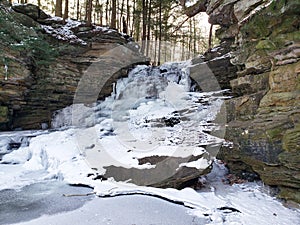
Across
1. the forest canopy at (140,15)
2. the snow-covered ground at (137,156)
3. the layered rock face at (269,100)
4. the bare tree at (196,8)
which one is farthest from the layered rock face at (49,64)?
the layered rock face at (269,100)

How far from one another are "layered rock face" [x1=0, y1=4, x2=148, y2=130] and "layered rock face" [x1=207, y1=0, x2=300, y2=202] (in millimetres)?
7190

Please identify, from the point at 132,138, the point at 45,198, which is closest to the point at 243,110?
the point at 132,138

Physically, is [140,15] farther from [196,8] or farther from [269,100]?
[269,100]

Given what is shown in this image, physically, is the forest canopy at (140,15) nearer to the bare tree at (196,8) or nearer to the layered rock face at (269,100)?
the bare tree at (196,8)

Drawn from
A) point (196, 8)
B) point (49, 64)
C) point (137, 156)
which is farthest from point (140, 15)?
point (137, 156)

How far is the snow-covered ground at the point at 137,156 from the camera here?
356 cm

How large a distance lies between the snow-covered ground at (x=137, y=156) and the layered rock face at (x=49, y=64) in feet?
2.51

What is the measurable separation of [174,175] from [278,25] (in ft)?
13.0

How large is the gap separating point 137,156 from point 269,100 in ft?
10.7

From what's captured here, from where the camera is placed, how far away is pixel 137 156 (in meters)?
5.69

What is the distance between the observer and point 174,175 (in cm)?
491

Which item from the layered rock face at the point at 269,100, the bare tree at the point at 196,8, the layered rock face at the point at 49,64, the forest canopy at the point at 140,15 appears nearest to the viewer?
the layered rock face at the point at 269,100

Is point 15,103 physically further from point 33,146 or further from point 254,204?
point 254,204

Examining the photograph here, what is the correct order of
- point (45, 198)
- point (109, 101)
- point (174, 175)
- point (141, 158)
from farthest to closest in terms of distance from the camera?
point (109, 101)
point (141, 158)
point (174, 175)
point (45, 198)
